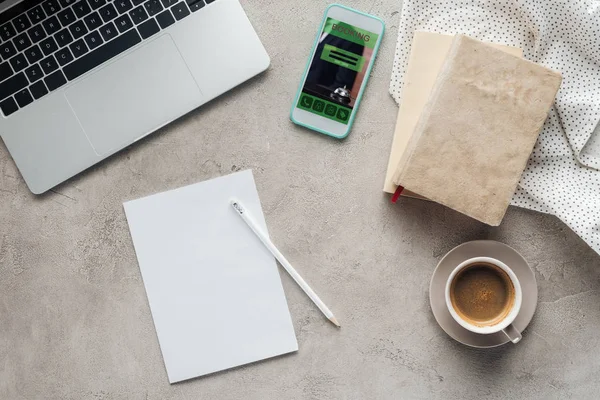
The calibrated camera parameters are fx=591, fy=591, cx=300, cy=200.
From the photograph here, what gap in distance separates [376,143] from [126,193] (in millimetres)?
336

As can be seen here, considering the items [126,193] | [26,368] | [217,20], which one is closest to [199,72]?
[217,20]

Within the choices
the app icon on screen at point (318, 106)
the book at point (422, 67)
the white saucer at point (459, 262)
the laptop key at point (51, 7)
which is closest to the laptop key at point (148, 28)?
the laptop key at point (51, 7)

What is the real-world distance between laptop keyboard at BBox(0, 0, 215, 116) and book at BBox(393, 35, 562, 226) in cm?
→ 36

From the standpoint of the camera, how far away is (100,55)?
73 cm

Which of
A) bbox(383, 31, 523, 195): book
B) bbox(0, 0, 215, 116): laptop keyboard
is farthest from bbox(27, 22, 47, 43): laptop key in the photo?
bbox(383, 31, 523, 195): book

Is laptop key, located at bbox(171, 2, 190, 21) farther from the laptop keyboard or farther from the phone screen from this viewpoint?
the phone screen

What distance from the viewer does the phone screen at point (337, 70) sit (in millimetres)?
766

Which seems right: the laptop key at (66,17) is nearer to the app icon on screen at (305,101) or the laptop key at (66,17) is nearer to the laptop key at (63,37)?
the laptop key at (63,37)

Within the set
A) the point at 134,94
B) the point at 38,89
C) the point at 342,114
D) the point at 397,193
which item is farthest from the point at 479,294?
the point at 38,89

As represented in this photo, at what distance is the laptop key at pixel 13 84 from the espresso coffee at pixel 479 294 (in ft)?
1.94

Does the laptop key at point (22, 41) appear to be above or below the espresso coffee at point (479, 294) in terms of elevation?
above

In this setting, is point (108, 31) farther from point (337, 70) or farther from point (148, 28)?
point (337, 70)

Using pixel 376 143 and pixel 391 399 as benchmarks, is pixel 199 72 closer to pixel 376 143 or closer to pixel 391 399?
pixel 376 143

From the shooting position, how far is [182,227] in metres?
0.77
